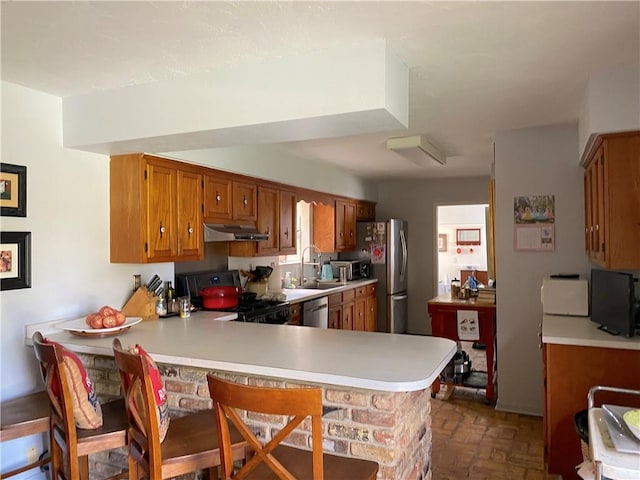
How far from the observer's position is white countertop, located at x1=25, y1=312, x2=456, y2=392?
181cm

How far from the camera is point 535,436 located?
342 cm

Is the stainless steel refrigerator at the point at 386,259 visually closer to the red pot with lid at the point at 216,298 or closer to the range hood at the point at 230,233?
the range hood at the point at 230,233

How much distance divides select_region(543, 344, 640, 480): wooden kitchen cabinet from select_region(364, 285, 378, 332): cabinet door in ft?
11.9

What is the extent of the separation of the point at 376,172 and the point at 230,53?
4.25 meters

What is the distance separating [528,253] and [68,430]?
3402 mm

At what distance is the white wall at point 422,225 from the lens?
6.96 metres

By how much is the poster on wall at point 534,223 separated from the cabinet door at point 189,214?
8.38ft

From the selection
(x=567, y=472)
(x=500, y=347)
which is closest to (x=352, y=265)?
(x=500, y=347)

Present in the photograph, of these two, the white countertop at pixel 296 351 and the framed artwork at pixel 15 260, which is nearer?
the white countertop at pixel 296 351

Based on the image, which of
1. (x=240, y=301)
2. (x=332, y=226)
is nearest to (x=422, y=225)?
(x=332, y=226)

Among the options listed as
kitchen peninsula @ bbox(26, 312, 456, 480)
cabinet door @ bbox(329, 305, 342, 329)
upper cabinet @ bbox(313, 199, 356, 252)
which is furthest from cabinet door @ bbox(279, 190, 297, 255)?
kitchen peninsula @ bbox(26, 312, 456, 480)

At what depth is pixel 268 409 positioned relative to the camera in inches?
58.4

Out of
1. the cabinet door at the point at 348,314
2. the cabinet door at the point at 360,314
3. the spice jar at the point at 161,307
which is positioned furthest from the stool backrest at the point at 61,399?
the cabinet door at the point at 360,314

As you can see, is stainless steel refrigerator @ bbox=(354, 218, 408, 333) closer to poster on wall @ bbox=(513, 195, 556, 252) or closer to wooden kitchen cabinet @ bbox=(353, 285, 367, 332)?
wooden kitchen cabinet @ bbox=(353, 285, 367, 332)
